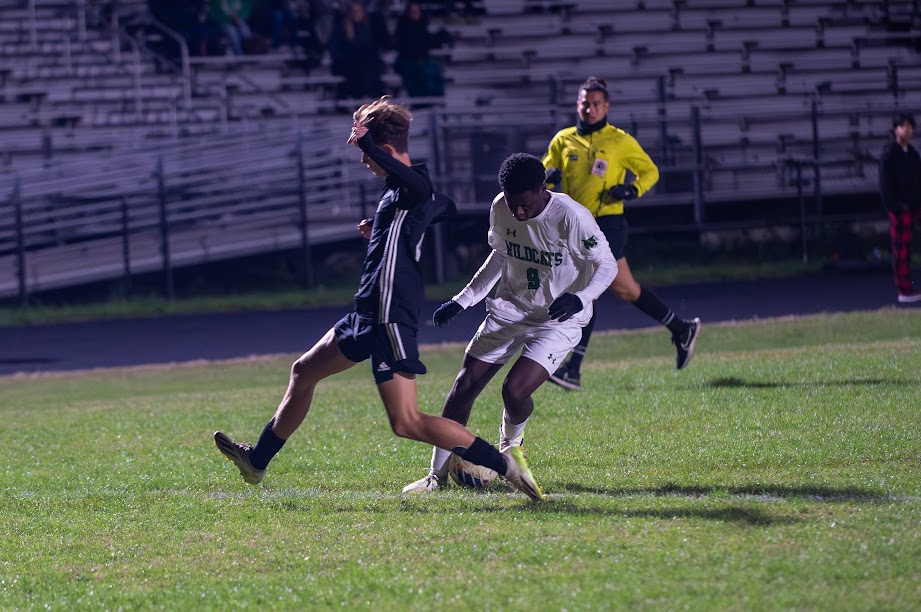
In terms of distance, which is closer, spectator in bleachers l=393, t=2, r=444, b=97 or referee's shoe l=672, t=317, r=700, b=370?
referee's shoe l=672, t=317, r=700, b=370

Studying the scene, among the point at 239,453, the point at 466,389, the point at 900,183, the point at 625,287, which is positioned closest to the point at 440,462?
the point at 466,389

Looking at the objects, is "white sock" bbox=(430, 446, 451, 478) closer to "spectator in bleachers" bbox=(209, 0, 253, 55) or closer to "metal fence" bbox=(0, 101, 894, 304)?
"metal fence" bbox=(0, 101, 894, 304)

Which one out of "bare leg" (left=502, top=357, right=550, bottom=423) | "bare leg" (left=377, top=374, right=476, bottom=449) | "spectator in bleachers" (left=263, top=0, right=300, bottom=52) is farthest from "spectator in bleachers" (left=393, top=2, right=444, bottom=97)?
"bare leg" (left=377, top=374, right=476, bottom=449)

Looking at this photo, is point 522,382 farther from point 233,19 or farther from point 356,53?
point 233,19

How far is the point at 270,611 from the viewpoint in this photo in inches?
169

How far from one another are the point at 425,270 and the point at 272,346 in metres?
5.38

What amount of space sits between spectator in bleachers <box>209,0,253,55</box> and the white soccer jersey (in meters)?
17.3

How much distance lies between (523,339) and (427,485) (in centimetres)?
88

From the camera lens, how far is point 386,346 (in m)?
5.54

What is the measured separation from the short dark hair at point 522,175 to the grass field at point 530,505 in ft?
4.81

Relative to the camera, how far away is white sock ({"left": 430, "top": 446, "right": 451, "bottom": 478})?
6.17 m

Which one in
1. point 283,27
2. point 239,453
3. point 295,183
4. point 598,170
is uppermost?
point 283,27

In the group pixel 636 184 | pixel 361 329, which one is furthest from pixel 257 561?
pixel 636 184

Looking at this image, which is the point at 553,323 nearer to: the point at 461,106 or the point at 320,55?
the point at 461,106
